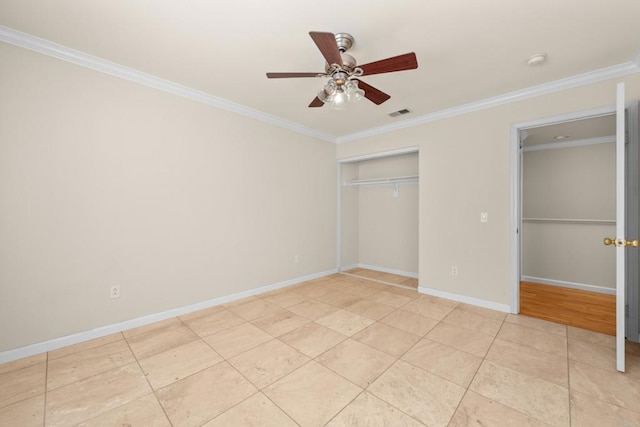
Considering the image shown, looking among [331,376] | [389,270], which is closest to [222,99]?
[331,376]

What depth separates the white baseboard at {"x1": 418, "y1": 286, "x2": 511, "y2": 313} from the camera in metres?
3.15

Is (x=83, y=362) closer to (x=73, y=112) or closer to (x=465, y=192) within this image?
(x=73, y=112)

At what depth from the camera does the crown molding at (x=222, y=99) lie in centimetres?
216

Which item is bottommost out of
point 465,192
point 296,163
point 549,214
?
point 549,214

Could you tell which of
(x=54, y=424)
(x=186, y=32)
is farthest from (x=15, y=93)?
(x=54, y=424)

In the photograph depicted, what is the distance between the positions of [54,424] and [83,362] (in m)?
0.71

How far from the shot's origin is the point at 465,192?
135 inches

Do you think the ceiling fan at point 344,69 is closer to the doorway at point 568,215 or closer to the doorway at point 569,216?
the doorway at point 568,215

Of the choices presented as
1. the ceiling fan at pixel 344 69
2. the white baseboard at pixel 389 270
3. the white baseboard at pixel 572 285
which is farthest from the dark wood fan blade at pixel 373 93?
the white baseboard at pixel 572 285

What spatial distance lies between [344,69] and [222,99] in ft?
6.49

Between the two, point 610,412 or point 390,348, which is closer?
point 610,412

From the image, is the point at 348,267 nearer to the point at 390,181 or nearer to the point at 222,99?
the point at 390,181

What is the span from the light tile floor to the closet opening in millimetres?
1850

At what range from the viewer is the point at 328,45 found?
1628 mm
